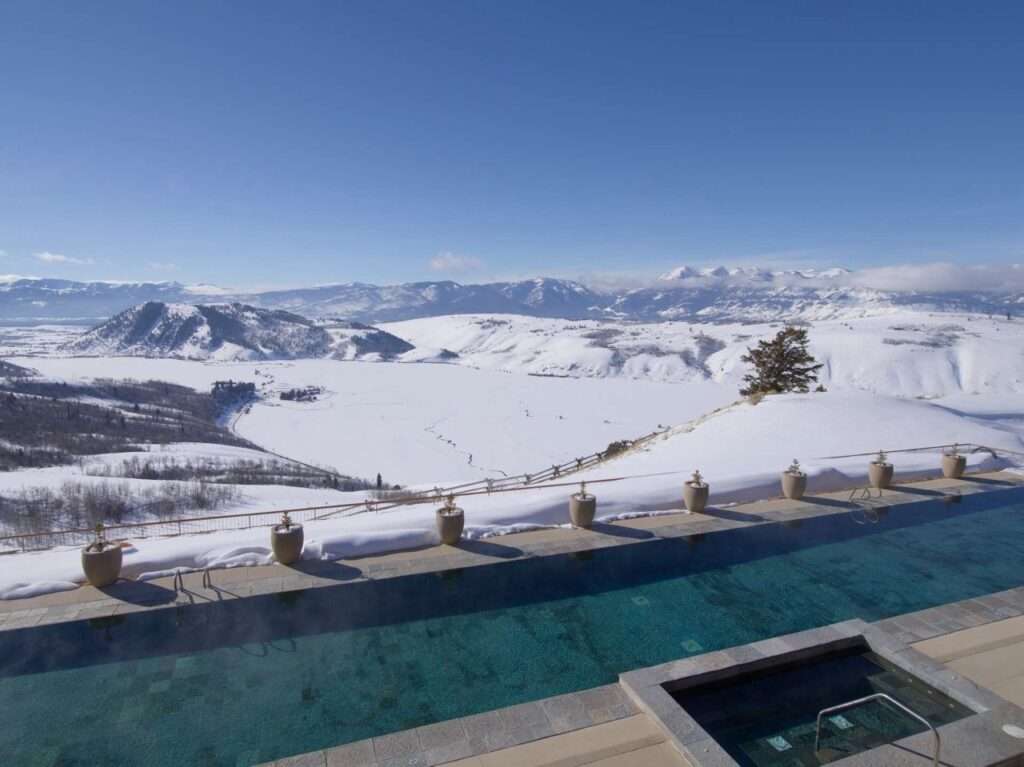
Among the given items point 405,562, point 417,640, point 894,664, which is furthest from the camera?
point 405,562

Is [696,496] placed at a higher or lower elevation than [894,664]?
higher

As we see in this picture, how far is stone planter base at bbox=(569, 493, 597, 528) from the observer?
1243cm

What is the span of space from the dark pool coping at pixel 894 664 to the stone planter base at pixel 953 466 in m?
8.44

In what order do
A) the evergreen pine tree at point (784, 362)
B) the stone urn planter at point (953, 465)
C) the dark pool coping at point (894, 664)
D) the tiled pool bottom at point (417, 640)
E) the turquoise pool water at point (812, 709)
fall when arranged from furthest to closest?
the evergreen pine tree at point (784, 362) → the stone urn planter at point (953, 465) → the tiled pool bottom at point (417, 640) → the turquoise pool water at point (812, 709) → the dark pool coping at point (894, 664)

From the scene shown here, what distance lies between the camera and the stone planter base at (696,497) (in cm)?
1353

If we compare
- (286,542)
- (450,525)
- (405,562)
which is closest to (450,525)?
(450,525)

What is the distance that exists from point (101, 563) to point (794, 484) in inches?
610

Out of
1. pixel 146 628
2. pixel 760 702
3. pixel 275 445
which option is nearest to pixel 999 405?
pixel 760 702

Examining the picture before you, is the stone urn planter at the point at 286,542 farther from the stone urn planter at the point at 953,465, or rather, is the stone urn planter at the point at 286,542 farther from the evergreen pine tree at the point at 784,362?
the evergreen pine tree at the point at 784,362

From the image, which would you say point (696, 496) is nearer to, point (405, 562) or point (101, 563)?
point (405, 562)

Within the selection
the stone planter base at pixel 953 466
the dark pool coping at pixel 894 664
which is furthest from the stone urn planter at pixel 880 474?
the dark pool coping at pixel 894 664

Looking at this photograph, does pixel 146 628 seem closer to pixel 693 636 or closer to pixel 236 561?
pixel 236 561

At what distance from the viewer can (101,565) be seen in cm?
938

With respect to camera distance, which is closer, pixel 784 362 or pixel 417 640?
pixel 417 640
